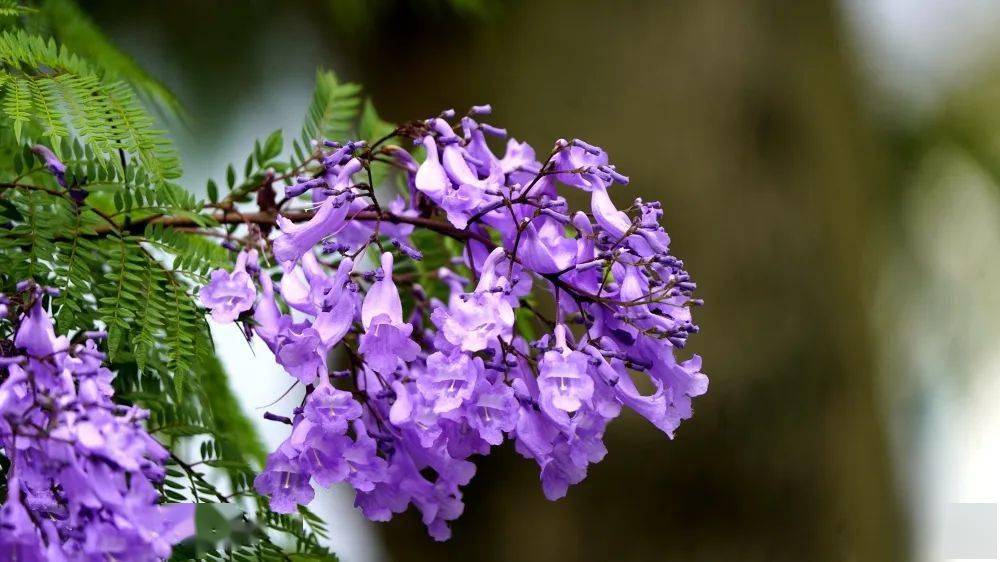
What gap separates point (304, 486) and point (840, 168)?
6.53 ft

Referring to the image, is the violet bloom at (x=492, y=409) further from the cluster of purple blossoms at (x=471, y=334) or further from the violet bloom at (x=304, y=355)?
the violet bloom at (x=304, y=355)

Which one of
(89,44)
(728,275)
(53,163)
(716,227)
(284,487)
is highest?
(89,44)

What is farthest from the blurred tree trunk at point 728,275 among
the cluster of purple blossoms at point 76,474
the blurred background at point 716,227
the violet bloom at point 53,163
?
the cluster of purple blossoms at point 76,474

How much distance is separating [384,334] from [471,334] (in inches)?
3.8

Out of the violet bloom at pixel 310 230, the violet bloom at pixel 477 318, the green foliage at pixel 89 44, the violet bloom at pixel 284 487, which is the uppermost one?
the green foliage at pixel 89 44

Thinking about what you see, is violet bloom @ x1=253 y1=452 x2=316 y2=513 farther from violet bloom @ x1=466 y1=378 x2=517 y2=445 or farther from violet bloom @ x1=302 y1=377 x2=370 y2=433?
violet bloom @ x1=466 y1=378 x2=517 y2=445

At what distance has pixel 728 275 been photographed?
2449 millimetres

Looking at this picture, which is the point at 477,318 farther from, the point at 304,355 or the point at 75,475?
the point at 75,475

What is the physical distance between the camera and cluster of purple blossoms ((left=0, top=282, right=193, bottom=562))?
742 millimetres

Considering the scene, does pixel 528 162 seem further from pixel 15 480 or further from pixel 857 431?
pixel 857 431

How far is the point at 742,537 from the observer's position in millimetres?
2352

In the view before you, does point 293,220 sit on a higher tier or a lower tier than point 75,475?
higher

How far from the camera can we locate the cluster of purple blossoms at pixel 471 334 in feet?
3.11

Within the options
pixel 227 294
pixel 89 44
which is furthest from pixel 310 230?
pixel 89 44
